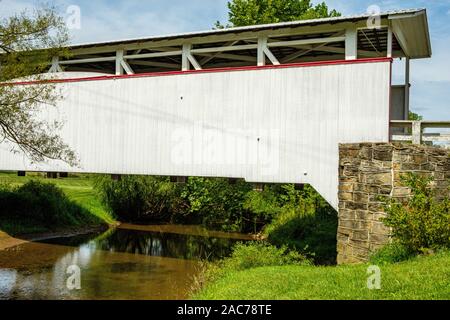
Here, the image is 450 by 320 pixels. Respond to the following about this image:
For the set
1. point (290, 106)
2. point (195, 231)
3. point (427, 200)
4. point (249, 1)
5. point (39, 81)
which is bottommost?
point (195, 231)

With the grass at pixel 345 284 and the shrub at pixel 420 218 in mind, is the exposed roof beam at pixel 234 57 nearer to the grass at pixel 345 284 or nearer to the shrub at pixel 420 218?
the shrub at pixel 420 218

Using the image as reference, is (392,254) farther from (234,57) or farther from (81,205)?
(81,205)

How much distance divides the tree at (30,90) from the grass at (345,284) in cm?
856

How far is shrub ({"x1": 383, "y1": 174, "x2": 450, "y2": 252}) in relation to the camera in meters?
10.6

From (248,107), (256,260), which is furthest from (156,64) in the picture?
(256,260)

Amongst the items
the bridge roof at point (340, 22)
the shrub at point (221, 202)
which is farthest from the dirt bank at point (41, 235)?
the bridge roof at point (340, 22)

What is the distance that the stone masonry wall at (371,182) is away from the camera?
37.8 ft

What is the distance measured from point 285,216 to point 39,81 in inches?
486

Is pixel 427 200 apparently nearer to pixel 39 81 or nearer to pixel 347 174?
pixel 347 174

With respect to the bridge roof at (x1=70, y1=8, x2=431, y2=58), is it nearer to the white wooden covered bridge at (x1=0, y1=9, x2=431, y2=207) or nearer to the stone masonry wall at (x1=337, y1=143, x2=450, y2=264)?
the white wooden covered bridge at (x1=0, y1=9, x2=431, y2=207)

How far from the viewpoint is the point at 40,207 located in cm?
2327

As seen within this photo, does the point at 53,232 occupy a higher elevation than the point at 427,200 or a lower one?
lower
